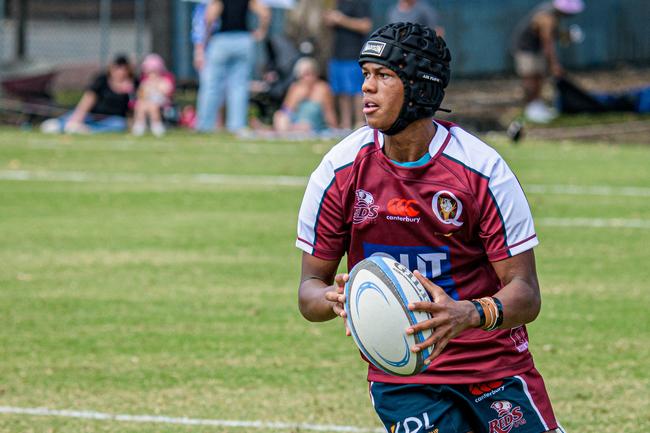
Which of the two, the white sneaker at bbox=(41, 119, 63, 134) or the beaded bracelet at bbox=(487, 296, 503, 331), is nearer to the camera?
the beaded bracelet at bbox=(487, 296, 503, 331)

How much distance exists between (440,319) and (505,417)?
706 millimetres

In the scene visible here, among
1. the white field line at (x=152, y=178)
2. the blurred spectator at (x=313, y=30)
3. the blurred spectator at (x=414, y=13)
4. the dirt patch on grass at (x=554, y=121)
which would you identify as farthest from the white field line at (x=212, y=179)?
the blurred spectator at (x=313, y=30)

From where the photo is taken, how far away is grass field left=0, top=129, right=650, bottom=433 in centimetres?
673

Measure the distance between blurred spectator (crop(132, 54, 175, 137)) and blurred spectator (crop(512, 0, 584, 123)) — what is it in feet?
23.6

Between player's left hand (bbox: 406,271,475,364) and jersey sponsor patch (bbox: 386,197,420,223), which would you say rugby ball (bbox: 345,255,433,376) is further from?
jersey sponsor patch (bbox: 386,197,420,223)

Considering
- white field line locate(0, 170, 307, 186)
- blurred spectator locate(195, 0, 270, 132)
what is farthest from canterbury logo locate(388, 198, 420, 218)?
blurred spectator locate(195, 0, 270, 132)

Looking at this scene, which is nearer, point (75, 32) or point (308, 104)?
point (308, 104)

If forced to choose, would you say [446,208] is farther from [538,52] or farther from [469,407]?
[538,52]

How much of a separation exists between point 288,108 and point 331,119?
2.53ft

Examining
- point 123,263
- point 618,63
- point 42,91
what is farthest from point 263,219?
point 618,63

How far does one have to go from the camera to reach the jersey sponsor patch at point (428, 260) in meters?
4.61

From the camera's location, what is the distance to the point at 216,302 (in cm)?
931

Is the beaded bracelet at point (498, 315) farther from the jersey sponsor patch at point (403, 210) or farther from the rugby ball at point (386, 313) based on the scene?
the jersey sponsor patch at point (403, 210)

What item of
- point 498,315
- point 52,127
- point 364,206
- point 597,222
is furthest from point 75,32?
point 498,315
